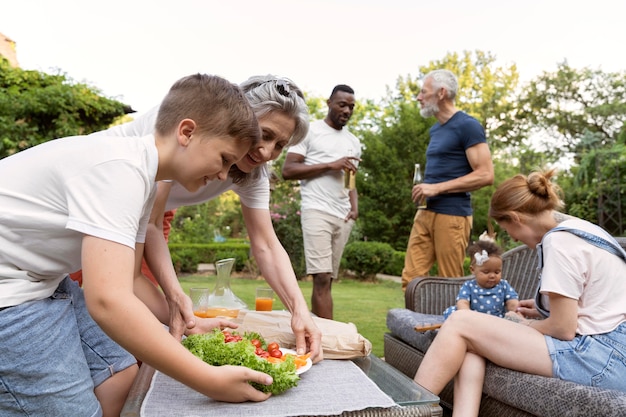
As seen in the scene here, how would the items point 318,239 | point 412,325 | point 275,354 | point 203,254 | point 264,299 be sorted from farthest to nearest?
point 203,254, point 318,239, point 412,325, point 264,299, point 275,354

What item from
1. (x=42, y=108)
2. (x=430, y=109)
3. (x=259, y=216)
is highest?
(x=42, y=108)

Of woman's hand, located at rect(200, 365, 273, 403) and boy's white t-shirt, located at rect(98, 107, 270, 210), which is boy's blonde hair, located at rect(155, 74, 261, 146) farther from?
boy's white t-shirt, located at rect(98, 107, 270, 210)

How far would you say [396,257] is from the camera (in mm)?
12031

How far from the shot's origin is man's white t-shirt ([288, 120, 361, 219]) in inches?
→ 191

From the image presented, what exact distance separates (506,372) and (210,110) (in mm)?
1615

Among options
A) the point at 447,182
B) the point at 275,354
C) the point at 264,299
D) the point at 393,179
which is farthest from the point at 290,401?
the point at 393,179

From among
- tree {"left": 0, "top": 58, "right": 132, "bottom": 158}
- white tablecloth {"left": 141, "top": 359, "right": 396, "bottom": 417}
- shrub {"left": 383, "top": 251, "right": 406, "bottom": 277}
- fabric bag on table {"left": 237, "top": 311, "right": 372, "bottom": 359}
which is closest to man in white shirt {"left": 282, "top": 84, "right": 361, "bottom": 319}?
fabric bag on table {"left": 237, "top": 311, "right": 372, "bottom": 359}

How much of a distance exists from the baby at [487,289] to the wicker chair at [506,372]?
0.24 metres

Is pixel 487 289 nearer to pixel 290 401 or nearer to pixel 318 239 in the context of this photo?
pixel 318 239

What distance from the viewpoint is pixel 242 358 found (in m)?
1.57

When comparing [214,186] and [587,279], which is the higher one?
[214,186]

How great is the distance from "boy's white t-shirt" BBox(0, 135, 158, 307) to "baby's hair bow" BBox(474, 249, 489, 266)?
249 cm

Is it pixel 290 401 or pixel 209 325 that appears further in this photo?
pixel 209 325

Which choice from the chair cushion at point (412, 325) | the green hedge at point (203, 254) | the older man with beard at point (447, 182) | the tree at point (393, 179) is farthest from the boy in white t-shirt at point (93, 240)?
the tree at point (393, 179)
